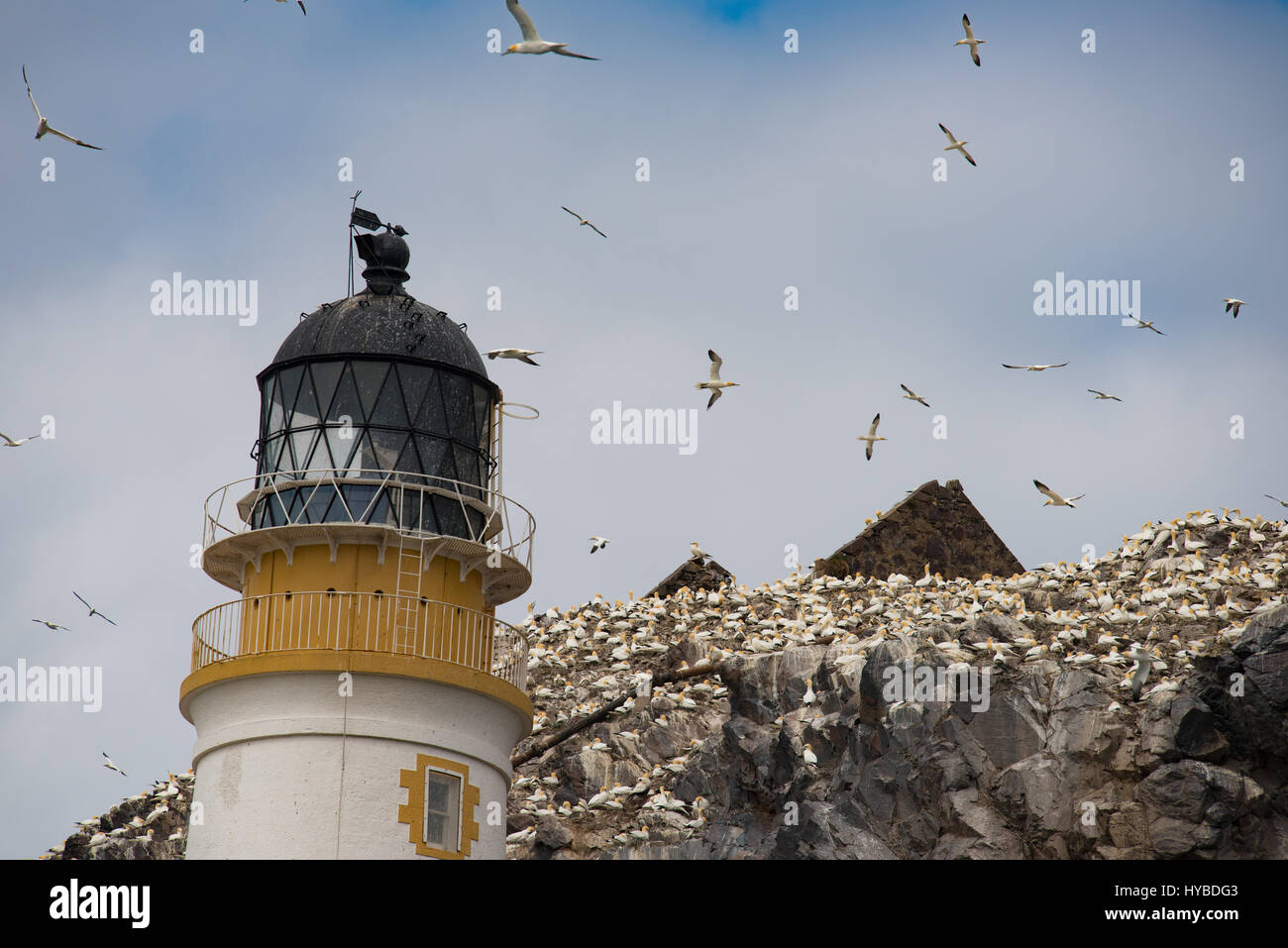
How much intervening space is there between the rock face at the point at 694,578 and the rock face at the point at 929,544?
322cm

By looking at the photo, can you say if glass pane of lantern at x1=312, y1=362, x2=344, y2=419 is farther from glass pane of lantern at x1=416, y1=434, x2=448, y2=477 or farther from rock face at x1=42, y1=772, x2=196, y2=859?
rock face at x1=42, y1=772, x2=196, y2=859

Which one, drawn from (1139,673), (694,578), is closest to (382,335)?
(1139,673)

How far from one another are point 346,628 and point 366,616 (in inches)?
10.9

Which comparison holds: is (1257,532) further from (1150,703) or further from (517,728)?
(517,728)

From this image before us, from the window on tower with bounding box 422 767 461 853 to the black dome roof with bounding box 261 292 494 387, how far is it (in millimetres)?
5242

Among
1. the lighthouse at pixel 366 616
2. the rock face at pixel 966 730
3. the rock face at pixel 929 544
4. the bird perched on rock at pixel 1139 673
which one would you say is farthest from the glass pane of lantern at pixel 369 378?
the rock face at pixel 929 544

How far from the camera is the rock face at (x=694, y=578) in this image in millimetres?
51344

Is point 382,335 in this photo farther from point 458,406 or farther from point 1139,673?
point 1139,673

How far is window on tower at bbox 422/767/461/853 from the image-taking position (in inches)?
843

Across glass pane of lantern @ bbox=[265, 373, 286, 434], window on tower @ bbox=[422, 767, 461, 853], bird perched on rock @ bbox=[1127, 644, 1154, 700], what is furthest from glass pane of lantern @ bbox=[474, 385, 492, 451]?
bird perched on rock @ bbox=[1127, 644, 1154, 700]
